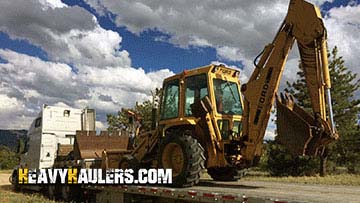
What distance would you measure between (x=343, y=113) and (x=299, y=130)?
23141 millimetres

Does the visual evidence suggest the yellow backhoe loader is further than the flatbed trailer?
Yes

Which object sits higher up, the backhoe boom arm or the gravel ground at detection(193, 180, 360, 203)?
the backhoe boom arm

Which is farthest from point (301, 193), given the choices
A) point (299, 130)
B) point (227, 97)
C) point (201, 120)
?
point (227, 97)

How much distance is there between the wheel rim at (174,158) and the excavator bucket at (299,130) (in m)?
2.33

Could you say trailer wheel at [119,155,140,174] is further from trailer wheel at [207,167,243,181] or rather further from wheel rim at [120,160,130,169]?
trailer wheel at [207,167,243,181]

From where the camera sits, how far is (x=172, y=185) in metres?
9.63

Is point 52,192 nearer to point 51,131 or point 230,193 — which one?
point 51,131

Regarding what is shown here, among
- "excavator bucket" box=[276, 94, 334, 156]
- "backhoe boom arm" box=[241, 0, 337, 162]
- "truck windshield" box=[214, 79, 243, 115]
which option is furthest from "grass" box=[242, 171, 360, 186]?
"excavator bucket" box=[276, 94, 334, 156]

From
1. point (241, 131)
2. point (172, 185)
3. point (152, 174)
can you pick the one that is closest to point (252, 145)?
point (241, 131)

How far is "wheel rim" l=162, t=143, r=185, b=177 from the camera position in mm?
9750

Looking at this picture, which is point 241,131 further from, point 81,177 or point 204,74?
point 81,177

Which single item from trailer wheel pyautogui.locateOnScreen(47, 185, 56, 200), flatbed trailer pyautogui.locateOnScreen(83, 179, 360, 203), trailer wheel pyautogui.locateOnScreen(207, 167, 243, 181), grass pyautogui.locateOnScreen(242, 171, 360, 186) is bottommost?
trailer wheel pyautogui.locateOnScreen(47, 185, 56, 200)

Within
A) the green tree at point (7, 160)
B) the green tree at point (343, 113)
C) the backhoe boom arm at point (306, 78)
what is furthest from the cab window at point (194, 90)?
the green tree at point (7, 160)

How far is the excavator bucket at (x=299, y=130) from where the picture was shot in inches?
330
